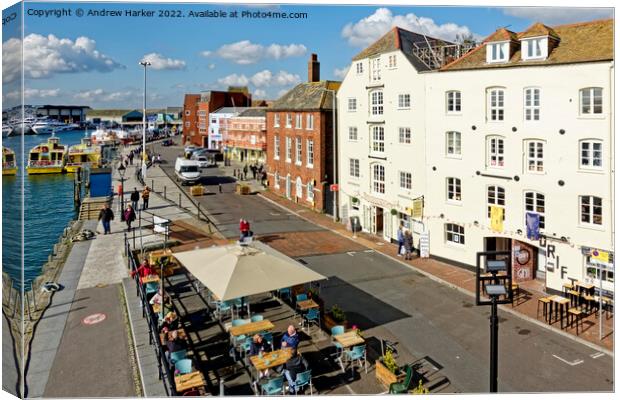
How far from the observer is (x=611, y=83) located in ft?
63.1

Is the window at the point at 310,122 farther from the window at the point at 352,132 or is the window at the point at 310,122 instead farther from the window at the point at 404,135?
the window at the point at 404,135

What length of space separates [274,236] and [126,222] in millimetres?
9380

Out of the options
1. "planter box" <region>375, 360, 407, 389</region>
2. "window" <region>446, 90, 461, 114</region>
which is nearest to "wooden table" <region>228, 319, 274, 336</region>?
"planter box" <region>375, 360, 407, 389</region>

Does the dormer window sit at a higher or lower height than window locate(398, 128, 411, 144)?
higher

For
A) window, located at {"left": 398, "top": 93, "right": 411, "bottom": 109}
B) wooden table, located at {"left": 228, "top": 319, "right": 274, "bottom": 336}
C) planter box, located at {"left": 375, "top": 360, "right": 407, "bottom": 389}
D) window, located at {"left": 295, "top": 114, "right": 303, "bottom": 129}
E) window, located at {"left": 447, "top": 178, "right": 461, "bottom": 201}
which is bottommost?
planter box, located at {"left": 375, "top": 360, "right": 407, "bottom": 389}

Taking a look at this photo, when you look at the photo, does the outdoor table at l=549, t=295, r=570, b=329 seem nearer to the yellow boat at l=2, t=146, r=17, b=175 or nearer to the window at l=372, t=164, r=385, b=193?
the window at l=372, t=164, r=385, b=193

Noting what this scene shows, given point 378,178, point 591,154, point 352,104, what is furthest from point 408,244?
point 352,104

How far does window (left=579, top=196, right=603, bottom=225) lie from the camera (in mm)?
20133

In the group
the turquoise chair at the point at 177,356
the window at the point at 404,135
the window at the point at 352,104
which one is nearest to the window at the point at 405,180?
the window at the point at 404,135

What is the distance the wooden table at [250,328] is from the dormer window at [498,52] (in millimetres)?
16488

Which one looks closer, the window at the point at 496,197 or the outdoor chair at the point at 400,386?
the outdoor chair at the point at 400,386

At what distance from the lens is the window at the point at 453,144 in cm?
2609

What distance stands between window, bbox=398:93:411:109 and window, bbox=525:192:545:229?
29.8 ft

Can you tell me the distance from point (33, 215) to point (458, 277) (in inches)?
1654
